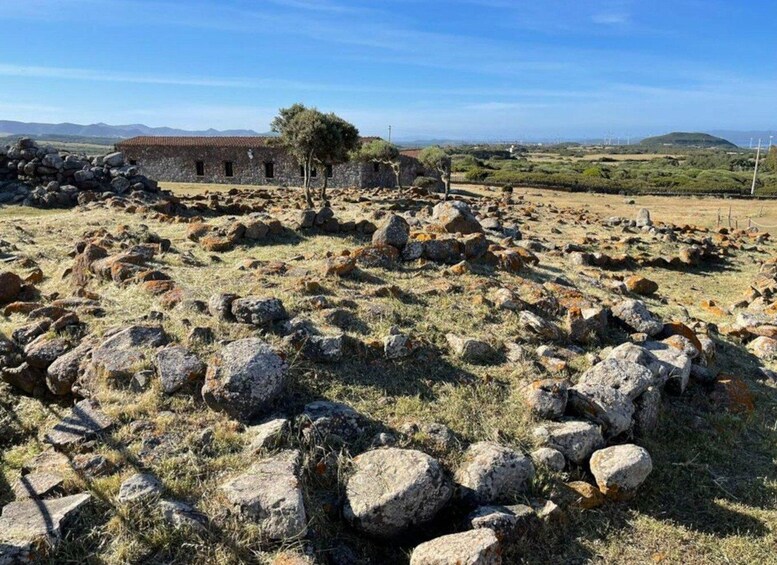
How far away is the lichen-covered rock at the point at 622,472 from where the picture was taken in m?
4.95

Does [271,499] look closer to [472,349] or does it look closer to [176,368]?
[176,368]

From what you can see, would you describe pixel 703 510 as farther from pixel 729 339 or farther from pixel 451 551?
pixel 729 339

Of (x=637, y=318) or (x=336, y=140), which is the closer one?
(x=637, y=318)

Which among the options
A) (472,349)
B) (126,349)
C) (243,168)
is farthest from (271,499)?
(243,168)

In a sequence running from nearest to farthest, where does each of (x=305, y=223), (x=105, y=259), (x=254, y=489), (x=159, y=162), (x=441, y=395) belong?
1. (x=254, y=489)
2. (x=441, y=395)
3. (x=105, y=259)
4. (x=305, y=223)
5. (x=159, y=162)

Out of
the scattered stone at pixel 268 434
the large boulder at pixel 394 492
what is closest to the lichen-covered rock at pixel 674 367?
the large boulder at pixel 394 492

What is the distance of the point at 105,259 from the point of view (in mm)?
8812

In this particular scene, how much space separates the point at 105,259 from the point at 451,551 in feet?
23.3

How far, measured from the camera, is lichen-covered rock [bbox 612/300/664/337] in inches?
314

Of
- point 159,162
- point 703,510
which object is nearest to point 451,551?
point 703,510

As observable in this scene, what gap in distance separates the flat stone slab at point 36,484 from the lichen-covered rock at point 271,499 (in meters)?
1.29

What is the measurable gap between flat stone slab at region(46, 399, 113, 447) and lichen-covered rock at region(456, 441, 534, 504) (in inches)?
123

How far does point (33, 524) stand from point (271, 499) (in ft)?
5.22

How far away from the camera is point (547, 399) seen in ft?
18.9
